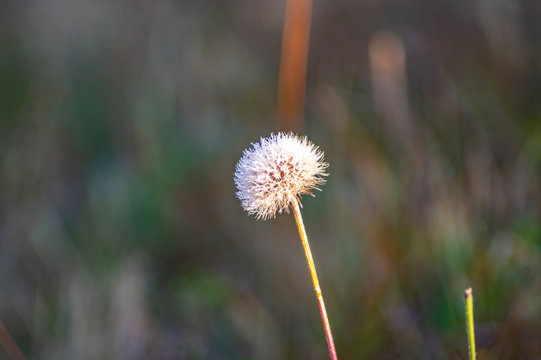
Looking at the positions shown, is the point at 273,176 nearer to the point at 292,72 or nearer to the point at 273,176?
the point at 273,176

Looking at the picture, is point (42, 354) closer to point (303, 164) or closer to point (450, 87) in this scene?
point (303, 164)

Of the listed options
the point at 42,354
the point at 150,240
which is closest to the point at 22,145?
the point at 150,240

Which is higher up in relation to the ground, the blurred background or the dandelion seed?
the blurred background

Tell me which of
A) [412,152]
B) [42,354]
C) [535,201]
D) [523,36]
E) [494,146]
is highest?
[523,36]

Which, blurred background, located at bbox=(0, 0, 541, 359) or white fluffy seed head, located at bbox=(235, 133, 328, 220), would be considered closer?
white fluffy seed head, located at bbox=(235, 133, 328, 220)

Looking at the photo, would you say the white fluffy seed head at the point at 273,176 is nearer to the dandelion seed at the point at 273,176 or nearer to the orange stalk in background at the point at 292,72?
the dandelion seed at the point at 273,176

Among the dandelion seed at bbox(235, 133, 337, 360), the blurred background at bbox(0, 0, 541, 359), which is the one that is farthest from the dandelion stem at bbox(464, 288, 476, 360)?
the blurred background at bbox(0, 0, 541, 359)

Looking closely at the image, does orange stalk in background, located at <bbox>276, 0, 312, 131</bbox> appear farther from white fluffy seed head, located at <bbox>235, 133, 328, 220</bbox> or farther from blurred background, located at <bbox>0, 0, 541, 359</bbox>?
white fluffy seed head, located at <bbox>235, 133, 328, 220</bbox>

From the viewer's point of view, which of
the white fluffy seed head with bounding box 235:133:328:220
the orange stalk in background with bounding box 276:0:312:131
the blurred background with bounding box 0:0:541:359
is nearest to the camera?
the white fluffy seed head with bounding box 235:133:328:220

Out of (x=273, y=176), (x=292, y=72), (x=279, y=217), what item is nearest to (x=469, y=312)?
(x=273, y=176)
